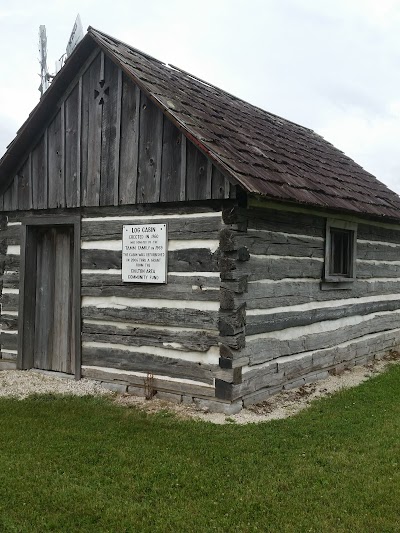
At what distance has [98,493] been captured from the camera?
4801mm

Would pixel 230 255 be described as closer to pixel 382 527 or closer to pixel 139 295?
pixel 139 295

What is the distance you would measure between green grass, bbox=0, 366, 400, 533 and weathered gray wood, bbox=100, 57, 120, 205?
3.14 metres

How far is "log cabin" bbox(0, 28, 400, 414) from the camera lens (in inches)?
289

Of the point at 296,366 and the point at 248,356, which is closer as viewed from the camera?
the point at 248,356

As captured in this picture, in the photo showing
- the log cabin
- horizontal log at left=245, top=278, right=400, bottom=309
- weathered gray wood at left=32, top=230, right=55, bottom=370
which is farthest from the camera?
weathered gray wood at left=32, top=230, right=55, bottom=370

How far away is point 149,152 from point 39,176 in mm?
2312

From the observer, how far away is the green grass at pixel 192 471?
4410 mm

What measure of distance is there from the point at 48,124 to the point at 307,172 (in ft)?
14.3

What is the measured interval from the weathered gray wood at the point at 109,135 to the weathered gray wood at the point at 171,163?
2.96ft

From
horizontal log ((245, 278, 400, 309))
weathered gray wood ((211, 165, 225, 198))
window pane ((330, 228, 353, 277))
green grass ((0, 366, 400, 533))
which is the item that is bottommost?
green grass ((0, 366, 400, 533))

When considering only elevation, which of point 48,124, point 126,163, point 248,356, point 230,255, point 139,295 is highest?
point 48,124

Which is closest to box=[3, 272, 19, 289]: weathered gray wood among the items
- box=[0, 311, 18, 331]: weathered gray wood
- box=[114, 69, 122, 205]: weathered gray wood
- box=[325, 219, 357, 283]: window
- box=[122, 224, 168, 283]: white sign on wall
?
box=[0, 311, 18, 331]: weathered gray wood

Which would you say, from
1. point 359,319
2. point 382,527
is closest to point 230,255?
point 382,527

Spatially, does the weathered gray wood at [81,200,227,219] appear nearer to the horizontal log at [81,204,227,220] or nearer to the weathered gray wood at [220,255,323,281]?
the horizontal log at [81,204,227,220]
